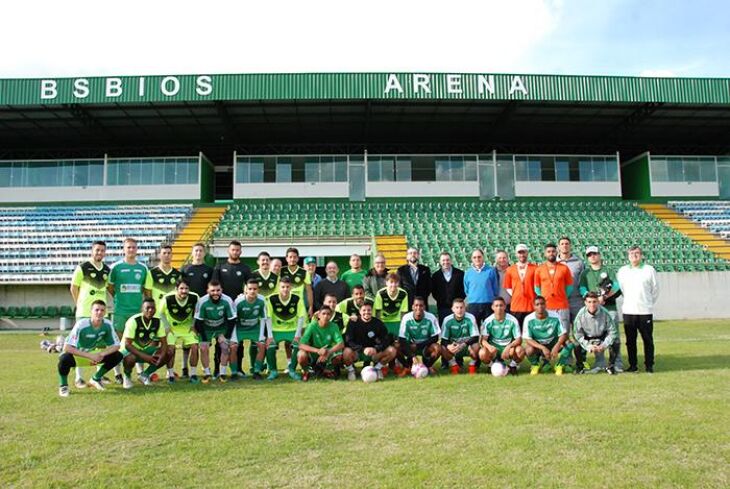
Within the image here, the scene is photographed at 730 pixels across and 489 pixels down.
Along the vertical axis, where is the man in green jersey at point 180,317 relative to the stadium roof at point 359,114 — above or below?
below

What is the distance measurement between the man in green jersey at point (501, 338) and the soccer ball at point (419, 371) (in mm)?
963

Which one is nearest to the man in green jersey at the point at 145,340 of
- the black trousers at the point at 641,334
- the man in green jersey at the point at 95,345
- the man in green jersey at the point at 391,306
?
the man in green jersey at the point at 95,345

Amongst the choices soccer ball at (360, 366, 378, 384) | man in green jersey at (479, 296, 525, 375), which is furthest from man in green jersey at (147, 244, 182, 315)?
man in green jersey at (479, 296, 525, 375)

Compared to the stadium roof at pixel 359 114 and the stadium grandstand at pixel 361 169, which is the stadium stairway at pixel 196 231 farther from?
the stadium roof at pixel 359 114

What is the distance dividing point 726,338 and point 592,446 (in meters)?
10.8

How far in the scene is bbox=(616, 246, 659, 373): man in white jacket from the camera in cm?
865

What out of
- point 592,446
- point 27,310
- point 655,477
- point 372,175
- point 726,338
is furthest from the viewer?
point 372,175

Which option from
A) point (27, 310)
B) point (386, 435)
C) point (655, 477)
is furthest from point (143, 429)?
point (27, 310)

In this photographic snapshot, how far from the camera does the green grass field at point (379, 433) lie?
155 inches

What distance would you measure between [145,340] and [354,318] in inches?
121

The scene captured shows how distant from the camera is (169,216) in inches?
1048

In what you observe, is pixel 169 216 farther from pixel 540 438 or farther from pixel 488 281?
pixel 540 438

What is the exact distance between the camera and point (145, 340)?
8125 millimetres

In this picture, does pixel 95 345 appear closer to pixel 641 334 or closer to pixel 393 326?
pixel 393 326
